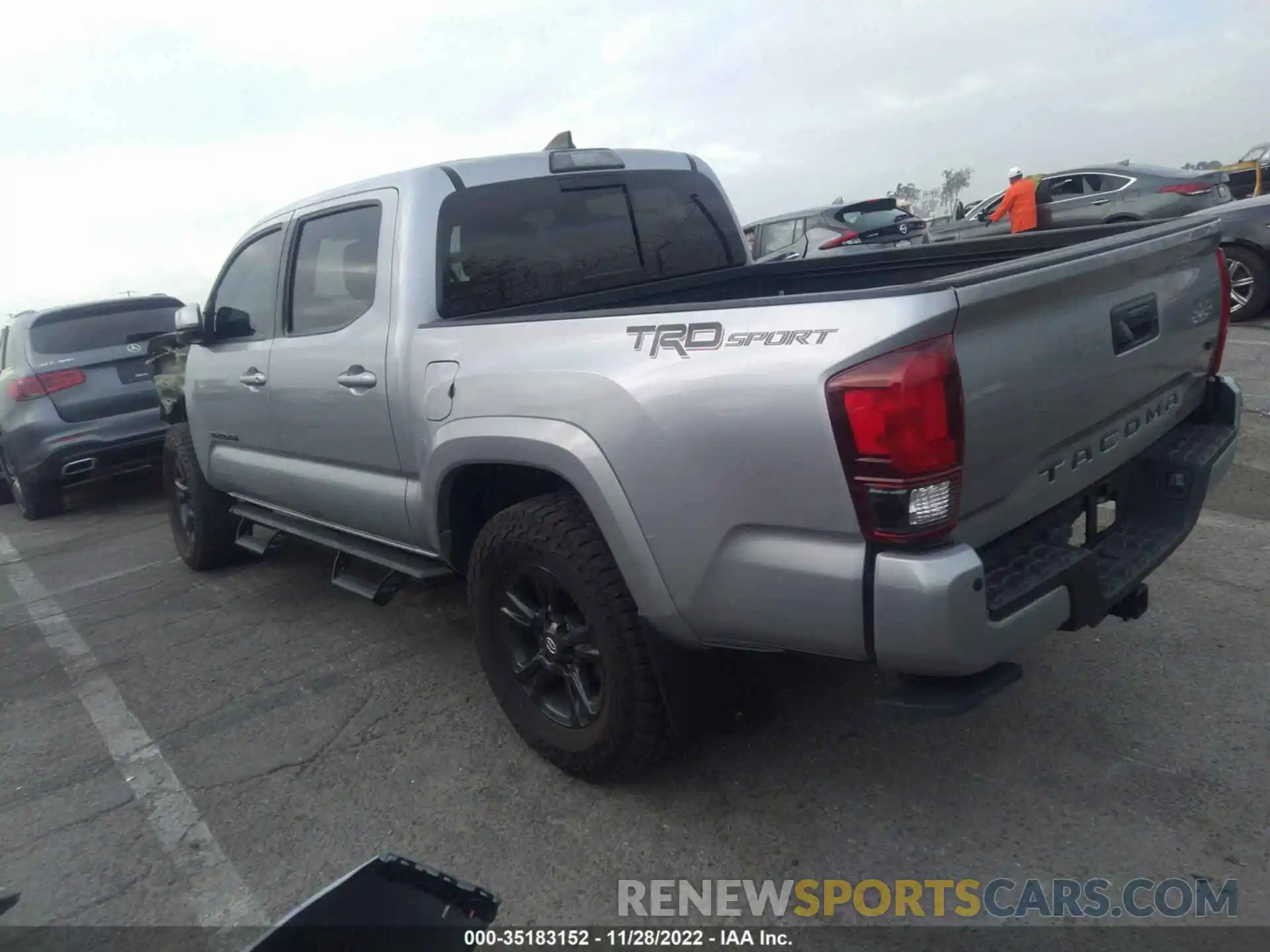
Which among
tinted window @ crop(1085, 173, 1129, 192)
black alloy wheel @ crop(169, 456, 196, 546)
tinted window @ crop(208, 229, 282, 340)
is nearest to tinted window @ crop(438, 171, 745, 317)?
tinted window @ crop(208, 229, 282, 340)

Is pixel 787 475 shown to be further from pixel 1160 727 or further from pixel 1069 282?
Answer: pixel 1160 727

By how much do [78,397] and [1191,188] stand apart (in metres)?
11.6

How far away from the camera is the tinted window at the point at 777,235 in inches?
486

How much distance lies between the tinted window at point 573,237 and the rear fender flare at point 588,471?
664mm

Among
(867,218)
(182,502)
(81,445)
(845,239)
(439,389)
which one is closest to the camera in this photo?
(439,389)

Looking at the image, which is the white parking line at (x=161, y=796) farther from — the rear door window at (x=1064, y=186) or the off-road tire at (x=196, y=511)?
the rear door window at (x=1064, y=186)

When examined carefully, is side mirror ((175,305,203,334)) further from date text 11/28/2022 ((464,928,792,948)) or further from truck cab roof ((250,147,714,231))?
date text 11/28/2022 ((464,928,792,948))

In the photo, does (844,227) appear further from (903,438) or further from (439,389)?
(903,438)

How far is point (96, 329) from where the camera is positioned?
761cm

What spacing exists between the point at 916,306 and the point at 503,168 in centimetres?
205

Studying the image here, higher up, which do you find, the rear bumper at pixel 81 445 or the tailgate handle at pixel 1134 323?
the tailgate handle at pixel 1134 323

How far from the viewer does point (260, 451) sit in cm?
449

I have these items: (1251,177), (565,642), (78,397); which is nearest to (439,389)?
(565,642)

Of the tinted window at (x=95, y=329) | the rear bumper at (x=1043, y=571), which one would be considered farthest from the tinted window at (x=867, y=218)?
the rear bumper at (x=1043, y=571)
